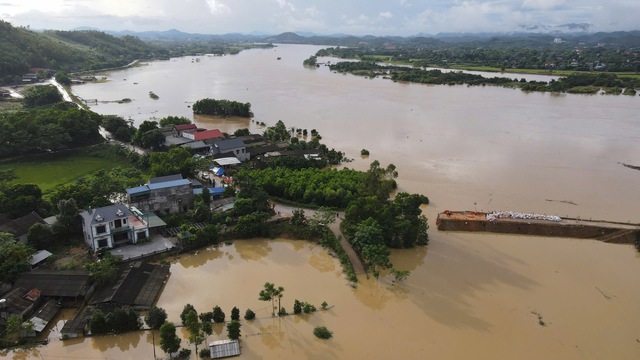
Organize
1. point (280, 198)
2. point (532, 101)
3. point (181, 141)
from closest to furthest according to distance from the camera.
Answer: point (280, 198) → point (181, 141) → point (532, 101)

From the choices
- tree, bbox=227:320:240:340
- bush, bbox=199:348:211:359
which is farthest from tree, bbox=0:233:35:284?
tree, bbox=227:320:240:340

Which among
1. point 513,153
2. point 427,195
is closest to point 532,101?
point 513,153

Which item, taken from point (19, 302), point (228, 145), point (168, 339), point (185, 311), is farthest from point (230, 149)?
point (168, 339)

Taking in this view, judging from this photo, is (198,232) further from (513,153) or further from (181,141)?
(513,153)

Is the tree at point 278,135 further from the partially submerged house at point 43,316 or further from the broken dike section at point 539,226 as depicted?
the partially submerged house at point 43,316

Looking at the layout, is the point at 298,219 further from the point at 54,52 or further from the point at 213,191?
the point at 54,52
